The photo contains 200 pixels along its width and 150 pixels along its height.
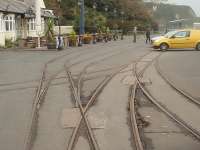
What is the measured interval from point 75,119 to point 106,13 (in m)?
77.2

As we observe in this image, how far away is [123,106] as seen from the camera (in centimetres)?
1198

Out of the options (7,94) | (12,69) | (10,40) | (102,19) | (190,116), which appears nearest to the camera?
(190,116)

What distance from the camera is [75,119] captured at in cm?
1047

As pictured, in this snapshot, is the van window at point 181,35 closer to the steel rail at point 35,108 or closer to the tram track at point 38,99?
the tram track at point 38,99

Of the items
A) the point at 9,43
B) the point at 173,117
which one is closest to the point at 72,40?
the point at 9,43

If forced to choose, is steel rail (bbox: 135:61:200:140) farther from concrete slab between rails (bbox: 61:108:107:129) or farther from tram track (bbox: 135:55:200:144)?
concrete slab between rails (bbox: 61:108:107:129)

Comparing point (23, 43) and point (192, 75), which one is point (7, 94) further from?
point (23, 43)

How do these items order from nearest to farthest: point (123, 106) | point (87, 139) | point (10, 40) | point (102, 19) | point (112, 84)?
point (87, 139)
point (123, 106)
point (112, 84)
point (10, 40)
point (102, 19)

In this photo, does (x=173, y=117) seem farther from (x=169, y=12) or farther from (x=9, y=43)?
(x=169, y=12)

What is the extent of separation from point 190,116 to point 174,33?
26.5 m

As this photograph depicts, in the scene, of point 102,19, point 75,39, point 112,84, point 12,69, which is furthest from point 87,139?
point 102,19

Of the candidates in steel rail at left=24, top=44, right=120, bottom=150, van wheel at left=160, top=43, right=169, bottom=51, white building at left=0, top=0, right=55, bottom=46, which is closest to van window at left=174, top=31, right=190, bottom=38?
van wheel at left=160, top=43, right=169, bottom=51

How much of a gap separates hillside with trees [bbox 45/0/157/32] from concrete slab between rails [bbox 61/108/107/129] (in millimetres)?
54979

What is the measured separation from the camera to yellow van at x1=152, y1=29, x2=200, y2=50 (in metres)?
36.5
